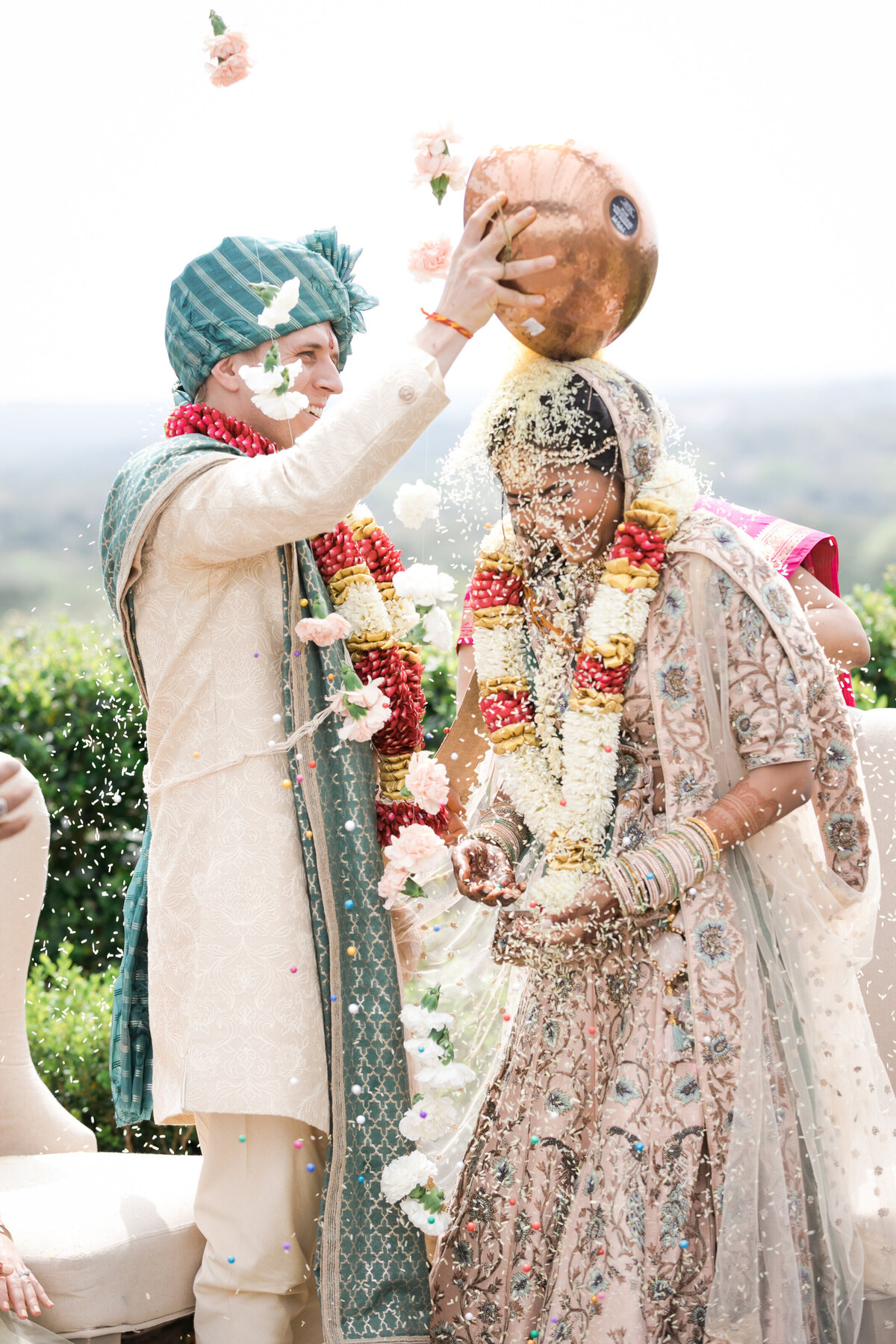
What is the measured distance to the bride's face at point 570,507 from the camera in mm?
2689

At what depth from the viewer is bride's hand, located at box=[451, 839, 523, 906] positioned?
267 centimetres

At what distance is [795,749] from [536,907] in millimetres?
620

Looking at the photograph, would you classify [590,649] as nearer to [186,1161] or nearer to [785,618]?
[785,618]

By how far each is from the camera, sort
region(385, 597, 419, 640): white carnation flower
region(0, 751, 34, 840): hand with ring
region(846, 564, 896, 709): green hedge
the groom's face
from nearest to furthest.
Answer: the groom's face → region(385, 597, 419, 640): white carnation flower → region(0, 751, 34, 840): hand with ring → region(846, 564, 896, 709): green hedge

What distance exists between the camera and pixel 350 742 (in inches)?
109

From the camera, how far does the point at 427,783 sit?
2791mm

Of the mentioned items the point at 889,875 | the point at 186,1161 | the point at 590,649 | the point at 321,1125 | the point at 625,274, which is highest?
the point at 625,274

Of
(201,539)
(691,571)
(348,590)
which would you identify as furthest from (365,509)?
(691,571)

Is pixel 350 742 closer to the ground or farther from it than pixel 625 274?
closer to the ground

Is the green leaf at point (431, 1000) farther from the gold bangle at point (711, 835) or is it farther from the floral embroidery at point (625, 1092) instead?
the gold bangle at point (711, 835)

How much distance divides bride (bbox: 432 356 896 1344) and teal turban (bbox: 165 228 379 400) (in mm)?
472

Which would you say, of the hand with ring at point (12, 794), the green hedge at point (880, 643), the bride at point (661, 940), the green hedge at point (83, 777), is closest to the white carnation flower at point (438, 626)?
the bride at point (661, 940)

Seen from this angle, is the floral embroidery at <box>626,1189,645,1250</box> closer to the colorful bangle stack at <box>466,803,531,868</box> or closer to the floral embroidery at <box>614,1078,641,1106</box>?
the floral embroidery at <box>614,1078,641,1106</box>

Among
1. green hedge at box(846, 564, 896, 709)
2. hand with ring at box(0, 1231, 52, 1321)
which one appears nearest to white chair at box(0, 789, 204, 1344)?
hand with ring at box(0, 1231, 52, 1321)
